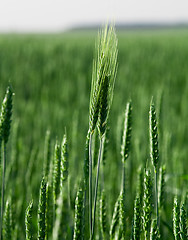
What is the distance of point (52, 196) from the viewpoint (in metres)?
0.74

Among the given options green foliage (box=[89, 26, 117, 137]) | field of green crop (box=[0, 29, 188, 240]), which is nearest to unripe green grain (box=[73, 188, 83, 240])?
field of green crop (box=[0, 29, 188, 240])

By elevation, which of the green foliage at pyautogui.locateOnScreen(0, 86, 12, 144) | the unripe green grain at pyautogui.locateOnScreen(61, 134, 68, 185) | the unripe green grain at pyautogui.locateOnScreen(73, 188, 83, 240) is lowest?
the unripe green grain at pyautogui.locateOnScreen(73, 188, 83, 240)

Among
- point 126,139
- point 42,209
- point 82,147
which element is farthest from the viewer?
point 82,147

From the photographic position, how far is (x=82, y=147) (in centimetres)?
216

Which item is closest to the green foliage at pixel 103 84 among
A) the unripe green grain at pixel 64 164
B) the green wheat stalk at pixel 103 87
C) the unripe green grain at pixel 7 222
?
the green wheat stalk at pixel 103 87

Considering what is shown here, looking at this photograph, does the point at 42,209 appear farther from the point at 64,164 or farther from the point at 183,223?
the point at 183,223

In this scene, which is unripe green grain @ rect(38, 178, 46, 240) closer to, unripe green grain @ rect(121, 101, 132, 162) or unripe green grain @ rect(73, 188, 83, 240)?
unripe green grain @ rect(73, 188, 83, 240)

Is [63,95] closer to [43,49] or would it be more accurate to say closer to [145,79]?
[145,79]

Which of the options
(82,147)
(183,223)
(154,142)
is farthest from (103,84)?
(82,147)

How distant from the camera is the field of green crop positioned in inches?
24.5

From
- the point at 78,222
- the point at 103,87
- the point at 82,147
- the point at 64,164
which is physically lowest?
the point at 78,222

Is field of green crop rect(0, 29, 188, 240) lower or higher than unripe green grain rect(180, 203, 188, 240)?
higher

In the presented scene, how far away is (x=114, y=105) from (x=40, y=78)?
6.17 ft

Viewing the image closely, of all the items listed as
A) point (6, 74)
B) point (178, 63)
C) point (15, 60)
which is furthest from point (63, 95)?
point (178, 63)
